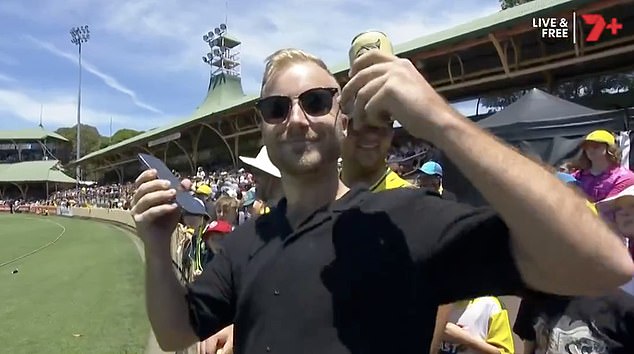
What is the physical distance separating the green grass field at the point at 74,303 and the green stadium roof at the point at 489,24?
6.39 m

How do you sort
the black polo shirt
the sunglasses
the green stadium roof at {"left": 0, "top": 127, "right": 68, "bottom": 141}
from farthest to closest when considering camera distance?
1. the green stadium roof at {"left": 0, "top": 127, "right": 68, "bottom": 141}
2. the sunglasses
3. the black polo shirt

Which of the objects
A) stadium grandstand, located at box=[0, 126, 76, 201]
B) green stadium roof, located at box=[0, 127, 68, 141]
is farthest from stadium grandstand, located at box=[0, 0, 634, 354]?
green stadium roof, located at box=[0, 127, 68, 141]

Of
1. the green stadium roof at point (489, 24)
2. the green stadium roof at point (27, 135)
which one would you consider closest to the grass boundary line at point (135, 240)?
the green stadium roof at point (489, 24)

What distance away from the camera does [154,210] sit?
1533 millimetres

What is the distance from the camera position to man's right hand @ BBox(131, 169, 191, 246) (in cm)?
154

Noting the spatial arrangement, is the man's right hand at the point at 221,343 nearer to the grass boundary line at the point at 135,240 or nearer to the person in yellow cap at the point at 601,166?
the grass boundary line at the point at 135,240

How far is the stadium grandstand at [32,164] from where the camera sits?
74.1 meters

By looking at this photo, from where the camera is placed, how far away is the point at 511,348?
2854mm

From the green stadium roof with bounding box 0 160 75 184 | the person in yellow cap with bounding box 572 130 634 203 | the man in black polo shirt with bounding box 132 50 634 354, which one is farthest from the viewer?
the green stadium roof with bounding box 0 160 75 184

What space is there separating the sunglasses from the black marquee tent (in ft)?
14.2

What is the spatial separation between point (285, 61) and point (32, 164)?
3343 inches

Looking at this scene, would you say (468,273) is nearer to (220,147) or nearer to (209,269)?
(209,269)

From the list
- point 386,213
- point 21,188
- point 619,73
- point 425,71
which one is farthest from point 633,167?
point 21,188

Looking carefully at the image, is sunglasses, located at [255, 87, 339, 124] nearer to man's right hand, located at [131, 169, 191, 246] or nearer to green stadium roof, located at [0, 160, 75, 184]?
man's right hand, located at [131, 169, 191, 246]
